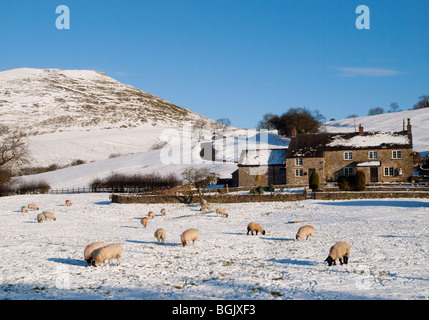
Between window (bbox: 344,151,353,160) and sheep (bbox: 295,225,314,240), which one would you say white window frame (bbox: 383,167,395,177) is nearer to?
window (bbox: 344,151,353,160)

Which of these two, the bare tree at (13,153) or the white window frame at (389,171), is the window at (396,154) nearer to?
the white window frame at (389,171)

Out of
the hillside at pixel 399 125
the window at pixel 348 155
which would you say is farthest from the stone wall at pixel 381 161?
the hillside at pixel 399 125

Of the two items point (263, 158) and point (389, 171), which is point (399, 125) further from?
point (263, 158)

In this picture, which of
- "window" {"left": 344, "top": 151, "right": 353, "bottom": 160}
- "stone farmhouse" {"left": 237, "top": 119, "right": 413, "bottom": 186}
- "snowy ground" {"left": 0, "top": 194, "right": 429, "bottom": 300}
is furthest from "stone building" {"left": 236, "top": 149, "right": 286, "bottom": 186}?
"snowy ground" {"left": 0, "top": 194, "right": 429, "bottom": 300}

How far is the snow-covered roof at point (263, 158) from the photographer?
59.8m

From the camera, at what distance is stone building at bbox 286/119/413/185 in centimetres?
5566

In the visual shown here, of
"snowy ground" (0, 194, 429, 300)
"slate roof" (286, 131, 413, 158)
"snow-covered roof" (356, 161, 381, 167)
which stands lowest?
"snowy ground" (0, 194, 429, 300)

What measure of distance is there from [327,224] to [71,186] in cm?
5448

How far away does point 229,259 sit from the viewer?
1805 centimetres

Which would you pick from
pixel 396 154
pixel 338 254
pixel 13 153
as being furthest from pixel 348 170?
pixel 13 153

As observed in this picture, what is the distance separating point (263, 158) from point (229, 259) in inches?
1724

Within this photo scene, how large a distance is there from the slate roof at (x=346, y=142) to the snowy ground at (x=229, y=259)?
2330 cm

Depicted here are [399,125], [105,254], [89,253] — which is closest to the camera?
[105,254]

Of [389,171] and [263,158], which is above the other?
[263,158]
